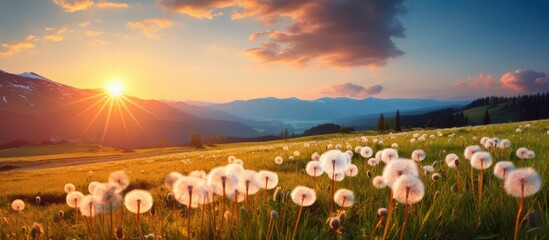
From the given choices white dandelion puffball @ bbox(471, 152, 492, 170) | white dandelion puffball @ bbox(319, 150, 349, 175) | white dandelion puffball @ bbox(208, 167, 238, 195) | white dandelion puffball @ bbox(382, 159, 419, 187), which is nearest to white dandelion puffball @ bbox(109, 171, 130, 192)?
white dandelion puffball @ bbox(208, 167, 238, 195)

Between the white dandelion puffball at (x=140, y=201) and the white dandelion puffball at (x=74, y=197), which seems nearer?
the white dandelion puffball at (x=140, y=201)

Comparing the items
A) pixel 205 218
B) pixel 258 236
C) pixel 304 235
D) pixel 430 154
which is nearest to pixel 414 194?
pixel 304 235

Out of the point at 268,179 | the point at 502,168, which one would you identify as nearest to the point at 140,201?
the point at 268,179

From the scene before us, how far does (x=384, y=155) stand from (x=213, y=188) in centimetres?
273

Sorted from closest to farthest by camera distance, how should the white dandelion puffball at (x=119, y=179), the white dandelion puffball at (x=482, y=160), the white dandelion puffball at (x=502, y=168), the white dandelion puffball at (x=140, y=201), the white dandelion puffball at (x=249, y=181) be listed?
Result: the white dandelion puffball at (x=140, y=201)
the white dandelion puffball at (x=249, y=181)
the white dandelion puffball at (x=502, y=168)
the white dandelion puffball at (x=482, y=160)
the white dandelion puffball at (x=119, y=179)

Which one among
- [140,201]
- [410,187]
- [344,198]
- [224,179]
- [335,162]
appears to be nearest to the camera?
[410,187]

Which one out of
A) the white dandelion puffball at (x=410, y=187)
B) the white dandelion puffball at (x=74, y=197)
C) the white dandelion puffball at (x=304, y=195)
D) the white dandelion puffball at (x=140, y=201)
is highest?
the white dandelion puffball at (x=410, y=187)

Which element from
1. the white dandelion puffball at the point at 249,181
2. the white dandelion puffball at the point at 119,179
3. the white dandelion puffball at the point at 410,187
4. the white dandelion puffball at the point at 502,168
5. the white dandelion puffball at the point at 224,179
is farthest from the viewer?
the white dandelion puffball at the point at 119,179

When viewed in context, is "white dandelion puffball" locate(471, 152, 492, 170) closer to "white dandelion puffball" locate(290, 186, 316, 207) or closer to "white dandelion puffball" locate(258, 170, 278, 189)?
"white dandelion puffball" locate(290, 186, 316, 207)

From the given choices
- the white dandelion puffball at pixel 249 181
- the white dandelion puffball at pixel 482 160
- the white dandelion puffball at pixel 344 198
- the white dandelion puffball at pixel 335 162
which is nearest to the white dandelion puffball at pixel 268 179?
the white dandelion puffball at pixel 249 181

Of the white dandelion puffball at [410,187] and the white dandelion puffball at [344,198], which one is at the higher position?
the white dandelion puffball at [410,187]

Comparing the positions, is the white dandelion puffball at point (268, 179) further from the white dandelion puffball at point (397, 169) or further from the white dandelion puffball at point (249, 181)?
the white dandelion puffball at point (397, 169)

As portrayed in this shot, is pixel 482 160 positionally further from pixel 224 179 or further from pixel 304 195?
pixel 224 179

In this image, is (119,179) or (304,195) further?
(119,179)
